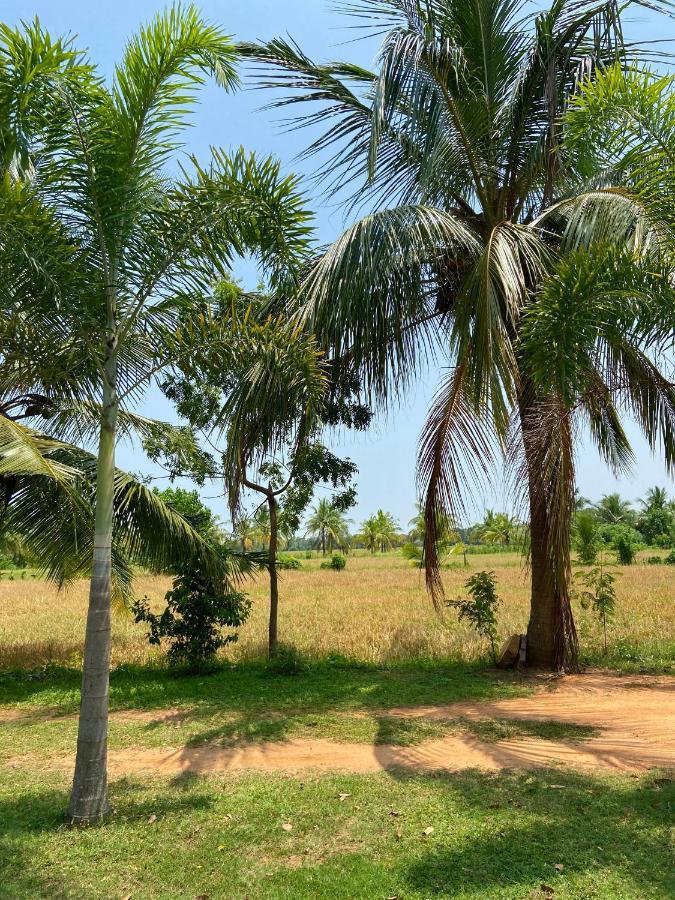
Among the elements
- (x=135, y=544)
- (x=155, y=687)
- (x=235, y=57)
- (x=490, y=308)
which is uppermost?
(x=235, y=57)

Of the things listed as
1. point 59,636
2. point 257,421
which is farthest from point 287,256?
point 59,636

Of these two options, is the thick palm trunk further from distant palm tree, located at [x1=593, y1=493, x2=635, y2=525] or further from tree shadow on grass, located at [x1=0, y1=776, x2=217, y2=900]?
distant palm tree, located at [x1=593, y1=493, x2=635, y2=525]

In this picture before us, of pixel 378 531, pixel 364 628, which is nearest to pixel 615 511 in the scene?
pixel 378 531

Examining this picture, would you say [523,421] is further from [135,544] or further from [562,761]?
[135,544]

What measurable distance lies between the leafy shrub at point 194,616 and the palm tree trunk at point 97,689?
510 cm

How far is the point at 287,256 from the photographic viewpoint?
5.66 meters

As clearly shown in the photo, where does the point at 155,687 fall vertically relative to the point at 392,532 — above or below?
below

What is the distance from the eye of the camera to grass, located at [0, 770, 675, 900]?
144 inches

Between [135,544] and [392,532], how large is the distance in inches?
2308

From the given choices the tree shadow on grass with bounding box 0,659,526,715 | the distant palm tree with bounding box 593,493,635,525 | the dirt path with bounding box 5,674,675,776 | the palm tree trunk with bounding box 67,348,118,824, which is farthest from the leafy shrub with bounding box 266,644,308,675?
the distant palm tree with bounding box 593,493,635,525

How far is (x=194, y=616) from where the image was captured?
9.94 meters

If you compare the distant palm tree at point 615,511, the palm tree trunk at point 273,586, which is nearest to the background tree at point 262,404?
the palm tree trunk at point 273,586

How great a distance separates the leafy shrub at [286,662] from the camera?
9.67 meters

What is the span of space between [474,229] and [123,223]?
627 centimetres
